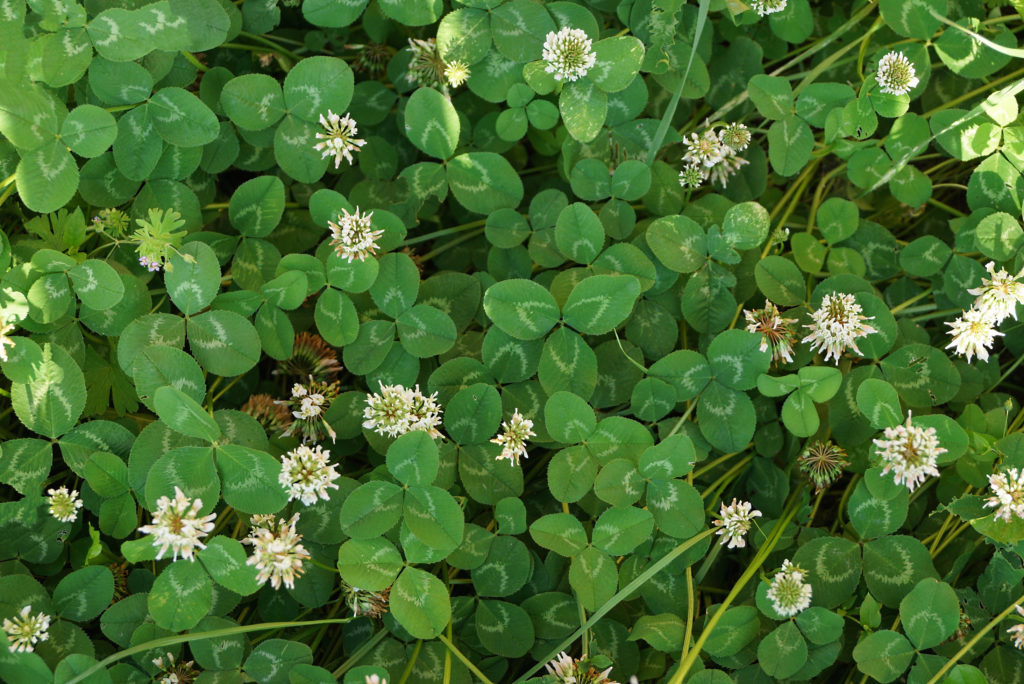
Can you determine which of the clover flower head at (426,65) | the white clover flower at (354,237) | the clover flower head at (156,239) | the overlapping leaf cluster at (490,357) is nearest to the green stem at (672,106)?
the overlapping leaf cluster at (490,357)

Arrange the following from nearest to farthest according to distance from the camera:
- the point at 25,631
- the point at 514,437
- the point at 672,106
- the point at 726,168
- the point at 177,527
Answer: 1. the point at 177,527
2. the point at 25,631
3. the point at 514,437
4. the point at 672,106
5. the point at 726,168

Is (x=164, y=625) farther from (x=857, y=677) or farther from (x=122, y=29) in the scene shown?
(x=857, y=677)

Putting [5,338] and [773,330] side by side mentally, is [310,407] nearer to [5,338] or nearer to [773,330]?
[5,338]

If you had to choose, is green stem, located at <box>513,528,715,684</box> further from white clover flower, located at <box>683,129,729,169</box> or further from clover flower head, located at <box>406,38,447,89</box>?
clover flower head, located at <box>406,38,447,89</box>

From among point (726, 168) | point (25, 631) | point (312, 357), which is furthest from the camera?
point (726, 168)

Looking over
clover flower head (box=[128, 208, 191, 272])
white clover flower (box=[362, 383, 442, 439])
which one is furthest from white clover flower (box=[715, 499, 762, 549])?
clover flower head (box=[128, 208, 191, 272])

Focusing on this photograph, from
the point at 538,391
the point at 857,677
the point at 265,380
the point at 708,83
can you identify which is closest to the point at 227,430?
the point at 265,380

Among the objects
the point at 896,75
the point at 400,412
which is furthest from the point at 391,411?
the point at 896,75
